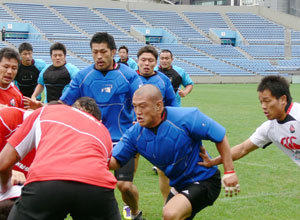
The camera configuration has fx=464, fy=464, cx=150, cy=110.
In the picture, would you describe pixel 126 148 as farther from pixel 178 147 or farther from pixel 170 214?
pixel 170 214

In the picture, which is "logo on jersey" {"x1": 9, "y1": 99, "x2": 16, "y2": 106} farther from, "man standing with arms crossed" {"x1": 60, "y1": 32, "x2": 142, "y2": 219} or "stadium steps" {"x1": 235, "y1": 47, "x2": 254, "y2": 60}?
"stadium steps" {"x1": 235, "y1": 47, "x2": 254, "y2": 60}

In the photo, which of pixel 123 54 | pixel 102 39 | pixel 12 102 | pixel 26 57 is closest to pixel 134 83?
pixel 102 39

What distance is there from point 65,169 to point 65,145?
7.1 inches

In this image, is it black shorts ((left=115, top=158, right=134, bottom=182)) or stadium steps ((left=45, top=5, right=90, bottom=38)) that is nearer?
black shorts ((left=115, top=158, right=134, bottom=182))

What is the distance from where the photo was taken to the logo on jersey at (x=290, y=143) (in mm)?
5054

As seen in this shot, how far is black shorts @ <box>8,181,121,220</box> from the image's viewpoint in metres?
3.18

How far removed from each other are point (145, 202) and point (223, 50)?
1710 inches

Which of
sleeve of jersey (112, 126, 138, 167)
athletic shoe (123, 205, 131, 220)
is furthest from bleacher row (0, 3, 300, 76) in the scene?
sleeve of jersey (112, 126, 138, 167)

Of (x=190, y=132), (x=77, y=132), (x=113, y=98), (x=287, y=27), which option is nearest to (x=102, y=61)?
(x=113, y=98)

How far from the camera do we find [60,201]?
318 cm

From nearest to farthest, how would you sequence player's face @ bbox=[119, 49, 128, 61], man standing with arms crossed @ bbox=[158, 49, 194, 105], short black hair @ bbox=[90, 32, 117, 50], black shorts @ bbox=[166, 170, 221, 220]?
black shorts @ bbox=[166, 170, 221, 220] → short black hair @ bbox=[90, 32, 117, 50] → man standing with arms crossed @ bbox=[158, 49, 194, 105] → player's face @ bbox=[119, 49, 128, 61]

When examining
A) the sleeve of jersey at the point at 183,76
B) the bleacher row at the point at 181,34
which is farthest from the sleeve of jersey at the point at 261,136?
the bleacher row at the point at 181,34

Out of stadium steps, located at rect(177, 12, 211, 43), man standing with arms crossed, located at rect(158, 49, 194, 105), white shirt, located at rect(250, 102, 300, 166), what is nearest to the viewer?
white shirt, located at rect(250, 102, 300, 166)

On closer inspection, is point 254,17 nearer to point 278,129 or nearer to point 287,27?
point 287,27
